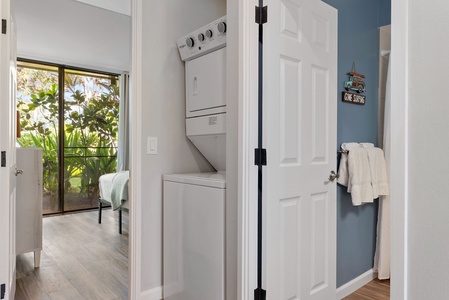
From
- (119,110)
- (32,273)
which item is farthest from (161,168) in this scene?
(119,110)

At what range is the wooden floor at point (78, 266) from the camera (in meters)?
2.34

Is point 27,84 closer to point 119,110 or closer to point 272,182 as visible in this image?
point 119,110

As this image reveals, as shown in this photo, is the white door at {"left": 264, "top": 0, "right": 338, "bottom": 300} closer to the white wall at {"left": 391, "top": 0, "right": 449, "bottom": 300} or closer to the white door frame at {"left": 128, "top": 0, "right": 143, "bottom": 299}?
the white wall at {"left": 391, "top": 0, "right": 449, "bottom": 300}

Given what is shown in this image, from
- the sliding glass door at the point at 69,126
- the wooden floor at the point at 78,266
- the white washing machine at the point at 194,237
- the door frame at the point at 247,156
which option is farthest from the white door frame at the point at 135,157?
the sliding glass door at the point at 69,126

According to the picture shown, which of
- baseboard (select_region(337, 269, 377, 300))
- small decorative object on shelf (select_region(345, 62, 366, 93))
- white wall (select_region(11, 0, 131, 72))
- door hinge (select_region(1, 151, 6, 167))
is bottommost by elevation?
baseboard (select_region(337, 269, 377, 300))

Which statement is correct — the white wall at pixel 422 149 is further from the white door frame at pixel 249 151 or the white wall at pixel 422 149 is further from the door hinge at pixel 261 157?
the door hinge at pixel 261 157

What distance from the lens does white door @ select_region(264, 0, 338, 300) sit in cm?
169

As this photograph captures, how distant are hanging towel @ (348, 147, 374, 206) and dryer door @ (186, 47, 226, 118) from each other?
1070 millimetres

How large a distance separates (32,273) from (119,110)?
3.43m

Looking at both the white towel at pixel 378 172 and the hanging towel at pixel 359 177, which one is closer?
the hanging towel at pixel 359 177

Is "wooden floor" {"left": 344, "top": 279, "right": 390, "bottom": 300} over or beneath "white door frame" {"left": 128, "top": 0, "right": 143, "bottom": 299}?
beneath

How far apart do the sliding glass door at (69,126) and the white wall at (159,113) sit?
3559 millimetres

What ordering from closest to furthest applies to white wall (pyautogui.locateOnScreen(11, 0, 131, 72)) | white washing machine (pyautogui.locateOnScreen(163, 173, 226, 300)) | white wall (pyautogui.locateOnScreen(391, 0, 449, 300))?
white wall (pyautogui.locateOnScreen(391, 0, 449, 300))
white washing machine (pyautogui.locateOnScreen(163, 173, 226, 300))
white wall (pyautogui.locateOnScreen(11, 0, 131, 72))

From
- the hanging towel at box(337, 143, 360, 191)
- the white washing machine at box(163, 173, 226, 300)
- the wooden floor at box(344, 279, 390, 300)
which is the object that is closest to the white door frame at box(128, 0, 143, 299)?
the white washing machine at box(163, 173, 226, 300)
